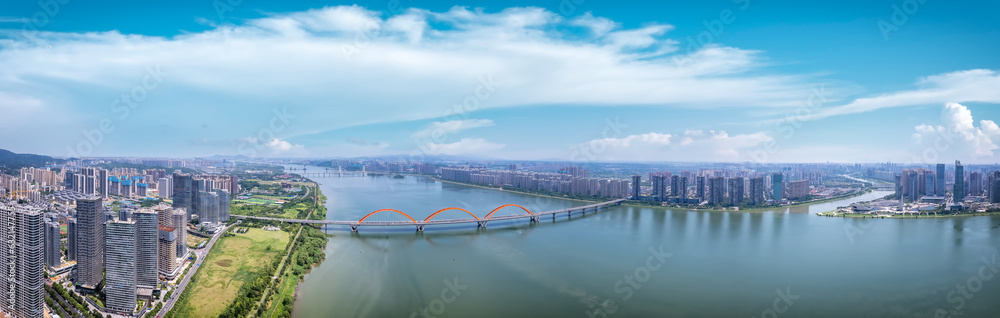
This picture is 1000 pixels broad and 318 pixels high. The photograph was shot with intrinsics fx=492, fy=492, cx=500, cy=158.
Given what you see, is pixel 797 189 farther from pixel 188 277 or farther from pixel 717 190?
pixel 188 277

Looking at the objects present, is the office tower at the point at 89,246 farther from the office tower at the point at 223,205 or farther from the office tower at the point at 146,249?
the office tower at the point at 223,205

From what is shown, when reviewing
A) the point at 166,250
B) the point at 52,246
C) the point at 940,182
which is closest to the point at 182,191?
the point at 52,246

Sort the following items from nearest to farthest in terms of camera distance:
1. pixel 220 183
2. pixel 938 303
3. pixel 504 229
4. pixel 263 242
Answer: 1. pixel 938 303
2. pixel 263 242
3. pixel 504 229
4. pixel 220 183

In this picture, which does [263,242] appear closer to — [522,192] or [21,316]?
[21,316]

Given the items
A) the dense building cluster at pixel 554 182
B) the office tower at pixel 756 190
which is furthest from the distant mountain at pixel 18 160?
the office tower at pixel 756 190

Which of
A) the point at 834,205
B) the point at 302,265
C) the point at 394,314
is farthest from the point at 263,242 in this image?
the point at 834,205

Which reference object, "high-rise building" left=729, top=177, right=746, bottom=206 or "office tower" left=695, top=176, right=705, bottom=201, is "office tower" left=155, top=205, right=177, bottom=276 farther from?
"office tower" left=695, top=176, right=705, bottom=201
